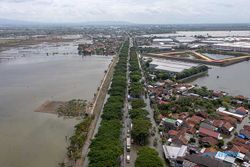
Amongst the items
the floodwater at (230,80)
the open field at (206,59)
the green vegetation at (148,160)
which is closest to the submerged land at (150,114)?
the green vegetation at (148,160)

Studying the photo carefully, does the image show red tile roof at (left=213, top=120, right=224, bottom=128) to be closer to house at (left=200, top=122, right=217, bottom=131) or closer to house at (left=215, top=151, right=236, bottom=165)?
house at (left=200, top=122, right=217, bottom=131)

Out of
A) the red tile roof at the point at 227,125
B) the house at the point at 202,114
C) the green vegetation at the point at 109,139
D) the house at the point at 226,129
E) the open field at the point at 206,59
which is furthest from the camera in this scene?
the open field at the point at 206,59

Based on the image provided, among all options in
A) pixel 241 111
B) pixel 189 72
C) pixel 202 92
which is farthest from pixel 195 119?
pixel 189 72

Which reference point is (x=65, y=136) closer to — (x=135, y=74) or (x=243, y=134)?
(x=243, y=134)

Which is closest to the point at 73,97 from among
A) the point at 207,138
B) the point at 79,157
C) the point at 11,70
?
the point at 79,157

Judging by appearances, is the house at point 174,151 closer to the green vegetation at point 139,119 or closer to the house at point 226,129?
the green vegetation at point 139,119

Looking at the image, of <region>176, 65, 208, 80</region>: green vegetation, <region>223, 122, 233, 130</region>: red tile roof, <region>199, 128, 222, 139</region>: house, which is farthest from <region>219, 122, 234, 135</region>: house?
<region>176, 65, 208, 80</region>: green vegetation
